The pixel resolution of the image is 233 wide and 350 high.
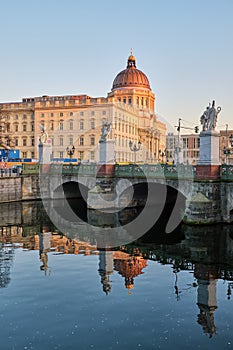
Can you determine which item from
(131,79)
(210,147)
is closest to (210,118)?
(210,147)

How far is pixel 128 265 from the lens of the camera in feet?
75.4

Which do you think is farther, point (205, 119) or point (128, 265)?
point (205, 119)

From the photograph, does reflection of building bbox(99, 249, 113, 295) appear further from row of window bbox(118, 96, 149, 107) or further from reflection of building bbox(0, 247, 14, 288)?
row of window bbox(118, 96, 149, 107)

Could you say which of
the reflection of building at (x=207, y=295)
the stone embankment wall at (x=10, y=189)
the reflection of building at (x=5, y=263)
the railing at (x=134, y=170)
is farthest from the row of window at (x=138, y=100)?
the reflection of building at (x=207, y=295)

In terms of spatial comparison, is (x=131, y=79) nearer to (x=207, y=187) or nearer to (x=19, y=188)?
(x=19, y=188)

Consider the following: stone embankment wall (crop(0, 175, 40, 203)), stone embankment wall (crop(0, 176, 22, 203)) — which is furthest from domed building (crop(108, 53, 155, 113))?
stone embankment wall (crop(0, 176, 22, 203))

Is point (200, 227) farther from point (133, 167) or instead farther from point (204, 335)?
point (204, 335)

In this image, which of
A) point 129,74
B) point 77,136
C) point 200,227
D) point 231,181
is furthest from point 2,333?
point 129,74

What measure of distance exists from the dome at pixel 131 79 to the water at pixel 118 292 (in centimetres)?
9730

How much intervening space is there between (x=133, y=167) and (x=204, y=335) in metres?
26.0

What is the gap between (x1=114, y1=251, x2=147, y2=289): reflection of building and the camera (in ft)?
67.5

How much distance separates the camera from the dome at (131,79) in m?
123

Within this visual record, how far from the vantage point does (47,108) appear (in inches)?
3888

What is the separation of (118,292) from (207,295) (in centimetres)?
405
